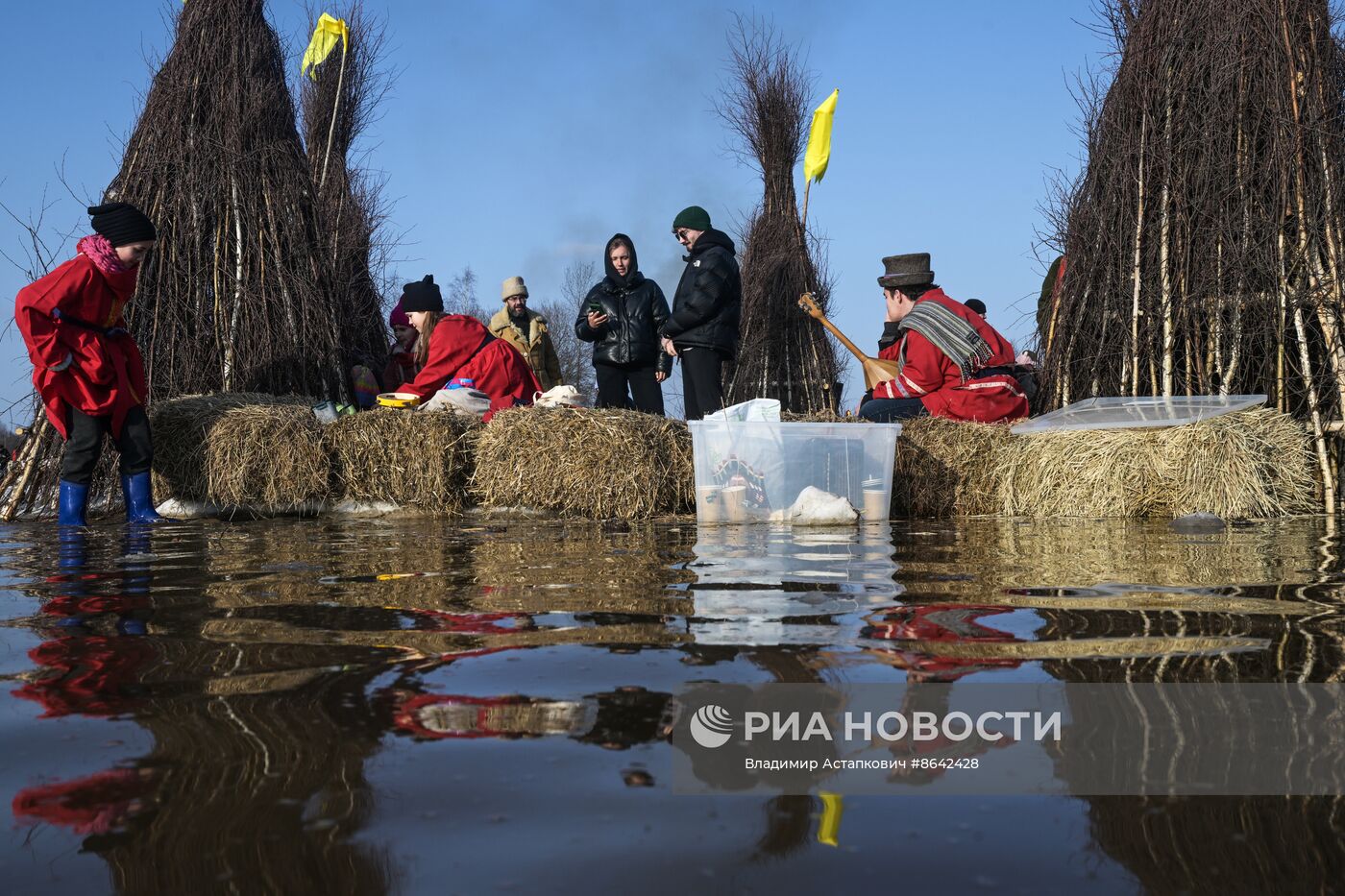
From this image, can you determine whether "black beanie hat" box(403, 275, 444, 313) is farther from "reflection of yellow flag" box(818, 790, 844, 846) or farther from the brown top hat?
"reflection of yellow flag" box(818, 790, 844, 846)

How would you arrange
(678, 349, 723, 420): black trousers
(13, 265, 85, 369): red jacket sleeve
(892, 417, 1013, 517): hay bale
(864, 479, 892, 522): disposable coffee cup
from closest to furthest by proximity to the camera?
1. (864, 479, 892, 522): disposable coffee cup
2. (13, 265, 85, 369): red jacket sleeve
3. (892, 417, 1013, 517): hay bale
4. (678, 349, 723, 420): black trousers

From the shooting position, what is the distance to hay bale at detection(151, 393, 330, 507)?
21.8 ft

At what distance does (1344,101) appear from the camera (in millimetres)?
6605

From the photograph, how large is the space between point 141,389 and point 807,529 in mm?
3901

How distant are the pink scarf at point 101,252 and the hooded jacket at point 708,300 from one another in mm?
3366

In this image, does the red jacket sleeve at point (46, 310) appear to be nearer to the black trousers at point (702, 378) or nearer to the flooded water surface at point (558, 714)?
the flooded water surface at point (558, 714)

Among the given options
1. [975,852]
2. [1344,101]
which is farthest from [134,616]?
[1344,101]

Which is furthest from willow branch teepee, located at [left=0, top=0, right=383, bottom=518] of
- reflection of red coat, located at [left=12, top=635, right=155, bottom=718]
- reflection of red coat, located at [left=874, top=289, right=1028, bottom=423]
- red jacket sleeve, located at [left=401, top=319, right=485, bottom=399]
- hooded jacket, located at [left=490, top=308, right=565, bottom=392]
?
reflection of red coat, located at [left=12, top=635, right=155, bottom=718]

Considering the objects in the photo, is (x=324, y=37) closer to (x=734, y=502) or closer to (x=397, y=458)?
(x=397, y=458)

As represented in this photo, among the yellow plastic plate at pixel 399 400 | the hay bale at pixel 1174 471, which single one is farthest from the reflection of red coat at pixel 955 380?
the yellow plastic plate at pixel 399 400

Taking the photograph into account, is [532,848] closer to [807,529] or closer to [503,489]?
[807,529]

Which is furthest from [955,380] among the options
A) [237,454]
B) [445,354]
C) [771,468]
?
[237,454]

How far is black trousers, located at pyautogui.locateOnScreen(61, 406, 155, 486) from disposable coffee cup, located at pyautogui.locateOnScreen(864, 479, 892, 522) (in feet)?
12.8

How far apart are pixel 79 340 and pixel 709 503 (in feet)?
11.5
